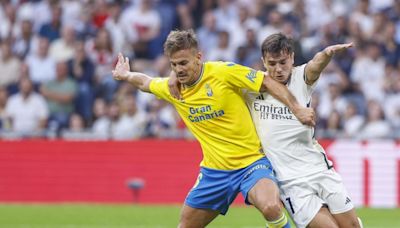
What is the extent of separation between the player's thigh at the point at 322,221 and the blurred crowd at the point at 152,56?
27.6 ft

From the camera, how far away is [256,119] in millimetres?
10164

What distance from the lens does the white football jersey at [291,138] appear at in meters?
9.91

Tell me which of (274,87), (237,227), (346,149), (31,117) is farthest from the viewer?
(31,117)

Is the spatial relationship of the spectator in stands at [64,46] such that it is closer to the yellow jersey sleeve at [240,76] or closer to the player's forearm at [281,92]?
the yellow jersey sleeve at [240,76]

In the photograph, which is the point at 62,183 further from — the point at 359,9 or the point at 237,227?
the point at 359,9

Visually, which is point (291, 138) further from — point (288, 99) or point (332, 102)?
point (332, 102)

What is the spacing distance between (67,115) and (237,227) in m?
6.34

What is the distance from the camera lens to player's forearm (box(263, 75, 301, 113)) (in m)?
9.80

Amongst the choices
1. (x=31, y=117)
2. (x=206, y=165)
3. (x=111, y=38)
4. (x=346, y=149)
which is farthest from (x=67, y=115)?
(x=206, y=165)

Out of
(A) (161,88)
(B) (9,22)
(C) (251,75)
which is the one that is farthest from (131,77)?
(B) (9,22)

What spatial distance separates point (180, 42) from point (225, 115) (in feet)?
2.78

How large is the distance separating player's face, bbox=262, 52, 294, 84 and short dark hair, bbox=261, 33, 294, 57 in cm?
4

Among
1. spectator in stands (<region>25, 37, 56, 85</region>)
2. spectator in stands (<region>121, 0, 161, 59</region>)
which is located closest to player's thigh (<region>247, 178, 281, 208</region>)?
spectator in stands (<region>25, 37, 56, 85</region>)

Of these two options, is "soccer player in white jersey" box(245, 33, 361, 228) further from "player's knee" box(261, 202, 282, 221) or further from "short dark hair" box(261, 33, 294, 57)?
"player's knee" box(261, 202, 282, 221)
